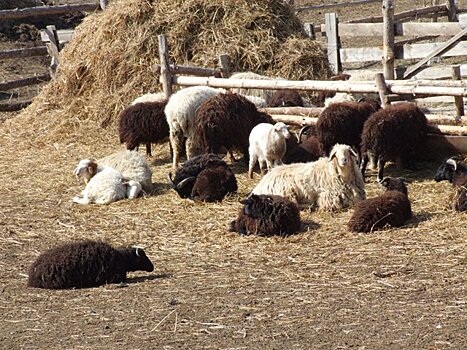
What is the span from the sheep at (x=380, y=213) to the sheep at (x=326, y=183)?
2.59ft

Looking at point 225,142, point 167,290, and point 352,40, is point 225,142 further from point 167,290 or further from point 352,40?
point 352,40

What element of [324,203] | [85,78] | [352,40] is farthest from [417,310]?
[352,40]

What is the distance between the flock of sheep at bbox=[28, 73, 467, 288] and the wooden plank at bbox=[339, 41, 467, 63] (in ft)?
10.9

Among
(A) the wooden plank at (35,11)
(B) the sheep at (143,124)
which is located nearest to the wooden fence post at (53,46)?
(A) the wooden plank at (35,11)

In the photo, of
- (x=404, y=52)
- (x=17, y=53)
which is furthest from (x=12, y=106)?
(x=404, y=52)

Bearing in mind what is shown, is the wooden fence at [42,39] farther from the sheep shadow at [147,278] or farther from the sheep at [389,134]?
the sheep shadow at [147,278]

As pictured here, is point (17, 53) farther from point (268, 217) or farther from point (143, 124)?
point (268, 217)

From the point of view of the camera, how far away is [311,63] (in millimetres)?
17234

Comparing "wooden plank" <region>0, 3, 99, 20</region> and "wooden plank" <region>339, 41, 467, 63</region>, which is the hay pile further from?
"wooden plank" <region>0, 3, 99, 20</region>

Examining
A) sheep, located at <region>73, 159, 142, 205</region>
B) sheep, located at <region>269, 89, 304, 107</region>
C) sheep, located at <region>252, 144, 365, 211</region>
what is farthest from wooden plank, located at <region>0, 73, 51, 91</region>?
sheep, located at <region>252, 144, 365, 211</region>

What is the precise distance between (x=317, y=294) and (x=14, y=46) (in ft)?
69.5

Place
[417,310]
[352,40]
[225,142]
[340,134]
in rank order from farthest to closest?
[352,40]
[225,142]
[340,134]
[417,310]

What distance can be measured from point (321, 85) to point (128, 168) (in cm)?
287

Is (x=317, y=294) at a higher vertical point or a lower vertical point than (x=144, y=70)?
lower
